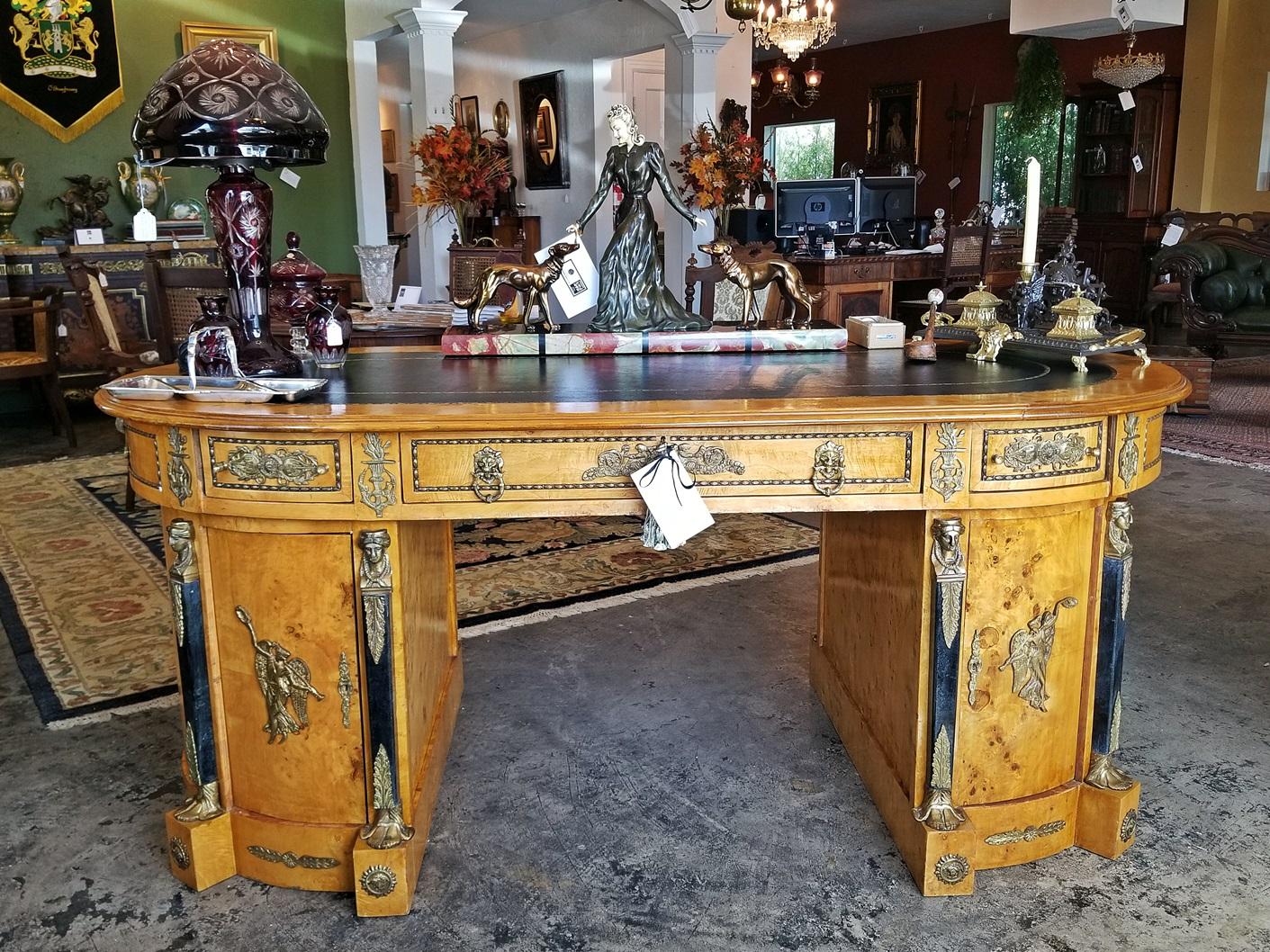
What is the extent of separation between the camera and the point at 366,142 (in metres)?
8.02

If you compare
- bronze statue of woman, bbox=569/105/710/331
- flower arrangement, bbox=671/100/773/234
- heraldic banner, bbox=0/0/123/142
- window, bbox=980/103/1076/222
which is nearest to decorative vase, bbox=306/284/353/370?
bronze statue of woman, bbox=569/105/710/331

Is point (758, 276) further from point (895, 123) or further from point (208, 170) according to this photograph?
point (895, 123)

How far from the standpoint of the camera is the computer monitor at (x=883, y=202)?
8719mm

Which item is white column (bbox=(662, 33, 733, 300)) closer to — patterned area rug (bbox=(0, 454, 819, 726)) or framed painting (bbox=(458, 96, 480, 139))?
framed painting (bbox=(458, 96, 480, 139))

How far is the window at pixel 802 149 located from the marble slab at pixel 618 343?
11585mm

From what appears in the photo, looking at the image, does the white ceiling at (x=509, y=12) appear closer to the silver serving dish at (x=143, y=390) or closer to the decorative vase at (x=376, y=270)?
the decorative vase at (x=376, y=270)

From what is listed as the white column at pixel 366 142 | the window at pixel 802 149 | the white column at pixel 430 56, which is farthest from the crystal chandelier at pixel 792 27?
the window at pixel 802 149

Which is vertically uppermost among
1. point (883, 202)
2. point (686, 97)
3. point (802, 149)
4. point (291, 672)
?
point (802, 149)

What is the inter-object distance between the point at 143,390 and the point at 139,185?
19.5ft

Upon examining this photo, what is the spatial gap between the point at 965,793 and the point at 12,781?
79.2 inches

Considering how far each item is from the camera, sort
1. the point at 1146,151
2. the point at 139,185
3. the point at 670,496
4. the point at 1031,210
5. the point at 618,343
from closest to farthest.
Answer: the point at 670,496 < the point at 1031,210 < the point at 618,343 < the point at 139,185 < the point at 1146,151

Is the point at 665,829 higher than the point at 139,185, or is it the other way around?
the point at 139,185

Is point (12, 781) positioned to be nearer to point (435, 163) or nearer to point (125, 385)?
point (125, 385)


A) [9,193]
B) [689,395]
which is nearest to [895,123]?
[9,193]
